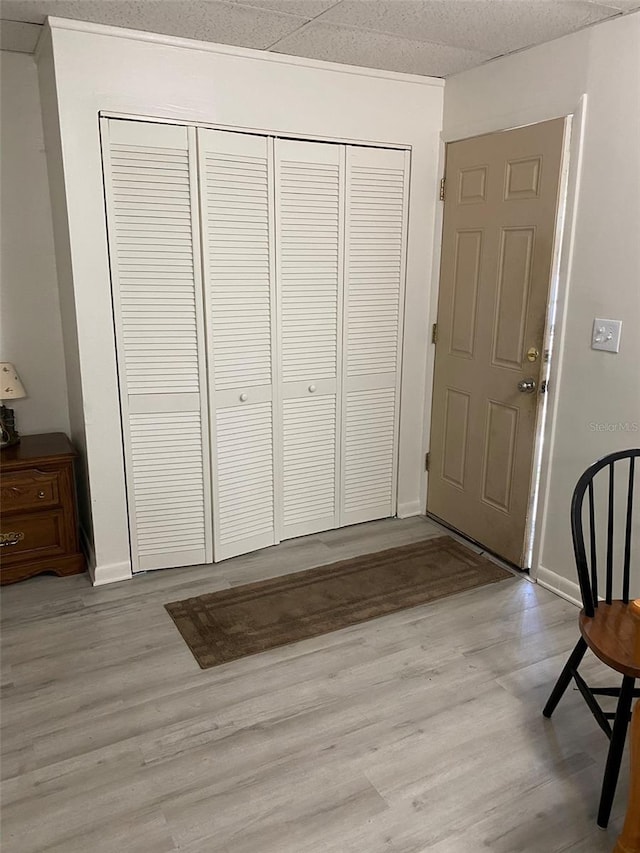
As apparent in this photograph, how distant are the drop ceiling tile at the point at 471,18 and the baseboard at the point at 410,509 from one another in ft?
7.53

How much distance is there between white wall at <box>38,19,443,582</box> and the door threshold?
154 centimetres

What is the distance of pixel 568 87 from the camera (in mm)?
2600

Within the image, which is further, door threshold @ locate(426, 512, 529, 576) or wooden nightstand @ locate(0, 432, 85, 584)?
door threshold @ locate(426, 512, 529, 576)

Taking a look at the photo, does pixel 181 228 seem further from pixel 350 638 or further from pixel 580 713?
pixel 580 713

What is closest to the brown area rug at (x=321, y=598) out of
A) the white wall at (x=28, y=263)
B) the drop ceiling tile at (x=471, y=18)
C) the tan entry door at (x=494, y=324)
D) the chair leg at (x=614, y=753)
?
the tan entry door at (x=494, y=324)

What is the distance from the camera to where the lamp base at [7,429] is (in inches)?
119

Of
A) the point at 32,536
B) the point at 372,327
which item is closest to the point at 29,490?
the point at 32,536

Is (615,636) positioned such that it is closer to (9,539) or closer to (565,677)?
(565,677)

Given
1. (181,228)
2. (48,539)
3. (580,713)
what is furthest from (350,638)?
(181,228)

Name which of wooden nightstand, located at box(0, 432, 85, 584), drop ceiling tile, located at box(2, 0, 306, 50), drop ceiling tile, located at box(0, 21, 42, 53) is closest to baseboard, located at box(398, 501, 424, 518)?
wooden nightstand, located at box(0, 432, 85, 584)

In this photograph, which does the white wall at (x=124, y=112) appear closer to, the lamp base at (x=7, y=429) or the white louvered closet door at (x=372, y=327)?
the white louvered closet door at (x=372, y=327)

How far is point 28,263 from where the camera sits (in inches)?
120

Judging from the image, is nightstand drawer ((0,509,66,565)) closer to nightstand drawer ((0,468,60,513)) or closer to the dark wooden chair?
nightstand drawer ((0,468,60,513))

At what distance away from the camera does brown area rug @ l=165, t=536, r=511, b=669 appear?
260 centimetres
